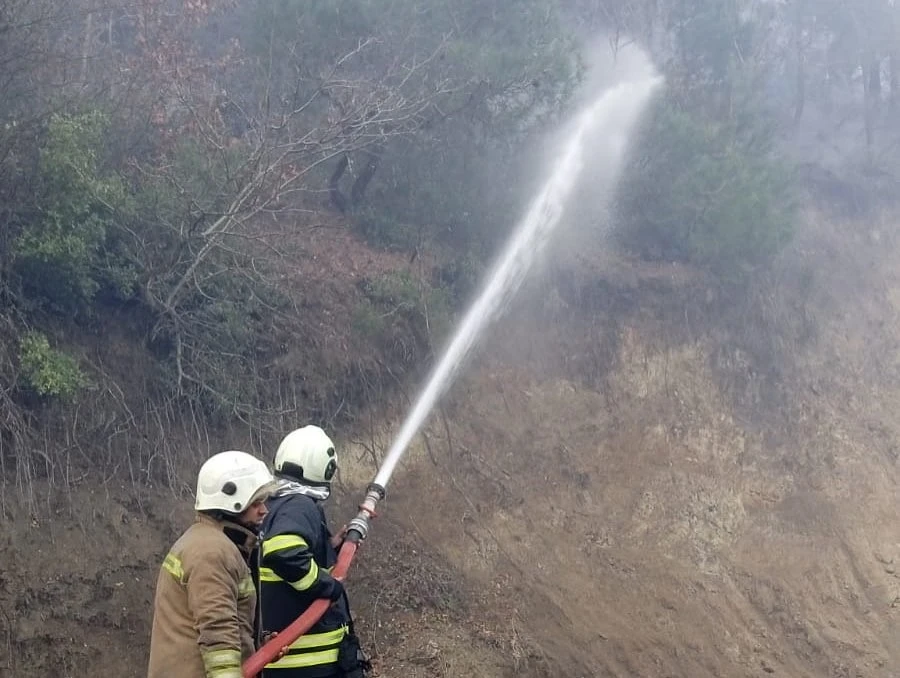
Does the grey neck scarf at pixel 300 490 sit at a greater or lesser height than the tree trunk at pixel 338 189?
lesser

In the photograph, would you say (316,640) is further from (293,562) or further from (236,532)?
(236,532)

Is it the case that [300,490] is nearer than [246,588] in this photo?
No

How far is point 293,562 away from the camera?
13.8ft

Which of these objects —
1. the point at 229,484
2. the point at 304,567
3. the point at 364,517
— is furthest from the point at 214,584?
the point at 364,517

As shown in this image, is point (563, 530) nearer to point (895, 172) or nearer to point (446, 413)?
point (446, 413)

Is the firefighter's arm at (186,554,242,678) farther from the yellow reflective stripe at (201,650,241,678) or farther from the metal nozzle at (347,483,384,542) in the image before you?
the metal nozzle at (347,483,384,542)

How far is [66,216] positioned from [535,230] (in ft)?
33.6

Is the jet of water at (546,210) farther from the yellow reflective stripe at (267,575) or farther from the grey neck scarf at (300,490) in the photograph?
the yellow reflective stripe at (267,575)

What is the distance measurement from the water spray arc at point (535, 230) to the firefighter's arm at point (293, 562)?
5.08 meters

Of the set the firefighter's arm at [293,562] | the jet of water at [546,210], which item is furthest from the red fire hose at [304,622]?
the jet of water at [546,210]

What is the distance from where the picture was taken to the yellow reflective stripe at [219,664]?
369cm

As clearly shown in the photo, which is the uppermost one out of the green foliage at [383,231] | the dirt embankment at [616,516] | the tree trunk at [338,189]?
the tree trunk at [338,189]

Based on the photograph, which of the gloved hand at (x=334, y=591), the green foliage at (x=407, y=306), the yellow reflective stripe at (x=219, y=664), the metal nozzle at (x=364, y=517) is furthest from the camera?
the green foliage at (x=407, y=306)

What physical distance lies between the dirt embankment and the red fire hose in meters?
3.92
